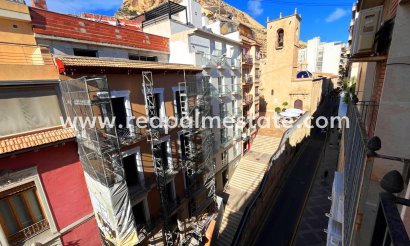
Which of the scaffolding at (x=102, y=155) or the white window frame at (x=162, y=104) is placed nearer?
the scaffolding at (x=102, y=155)

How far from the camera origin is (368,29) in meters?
6.19

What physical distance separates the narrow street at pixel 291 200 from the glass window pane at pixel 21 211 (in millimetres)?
14379

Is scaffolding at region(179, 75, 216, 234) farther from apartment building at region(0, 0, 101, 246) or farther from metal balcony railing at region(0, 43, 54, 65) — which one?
metal balcony railing at region(0, 43, 54, 65)

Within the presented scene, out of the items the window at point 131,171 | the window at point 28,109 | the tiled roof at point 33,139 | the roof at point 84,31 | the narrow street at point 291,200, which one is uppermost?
the roof at point 84,31

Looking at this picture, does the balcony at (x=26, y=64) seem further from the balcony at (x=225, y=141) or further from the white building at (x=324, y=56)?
the white building at (x=324, y=56)

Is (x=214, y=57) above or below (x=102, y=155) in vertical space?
above

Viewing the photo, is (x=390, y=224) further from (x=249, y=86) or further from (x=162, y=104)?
(x=249, y=86)

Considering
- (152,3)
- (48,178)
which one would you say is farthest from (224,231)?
(152,3)

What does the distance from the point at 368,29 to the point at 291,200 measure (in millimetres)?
16504

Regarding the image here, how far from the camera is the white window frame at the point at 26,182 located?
6793 mm

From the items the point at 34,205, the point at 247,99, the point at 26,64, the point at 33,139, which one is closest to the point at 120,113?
the point at 33,139

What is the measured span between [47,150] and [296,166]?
2461cm

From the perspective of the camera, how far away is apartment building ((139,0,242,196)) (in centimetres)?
1498

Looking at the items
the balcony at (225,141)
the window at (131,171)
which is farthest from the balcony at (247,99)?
the window at (131,171)
